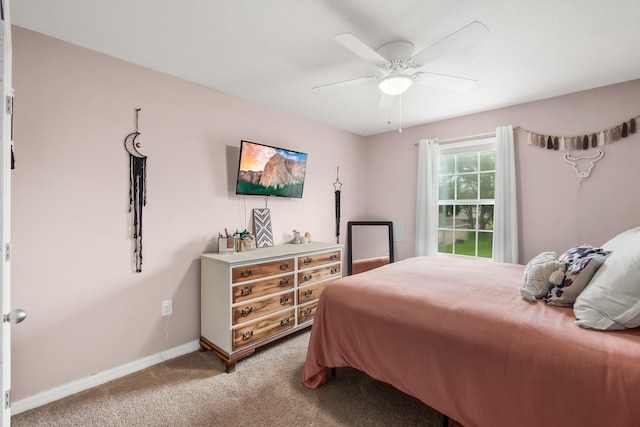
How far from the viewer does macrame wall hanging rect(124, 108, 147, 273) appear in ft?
7.09

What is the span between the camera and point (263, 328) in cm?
239

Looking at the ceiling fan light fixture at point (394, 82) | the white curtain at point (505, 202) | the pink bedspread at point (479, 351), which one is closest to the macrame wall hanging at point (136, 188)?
the pink bedspread at point (479, 351)

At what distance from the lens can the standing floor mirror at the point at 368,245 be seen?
13.1ft

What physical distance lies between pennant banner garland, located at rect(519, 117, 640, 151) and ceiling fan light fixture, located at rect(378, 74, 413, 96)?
184 centimetres

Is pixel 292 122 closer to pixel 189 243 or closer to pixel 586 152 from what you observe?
pixel 189 243

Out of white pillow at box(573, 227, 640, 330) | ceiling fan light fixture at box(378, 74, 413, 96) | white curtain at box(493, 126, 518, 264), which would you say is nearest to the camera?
white pillow at box(573, 227, 640, 330)

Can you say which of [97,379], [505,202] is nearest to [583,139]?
[505,202]

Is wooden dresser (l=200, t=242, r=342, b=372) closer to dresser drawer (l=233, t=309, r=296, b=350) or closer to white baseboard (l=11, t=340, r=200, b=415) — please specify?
dresser drawer (l=233, t=309, r=296, b=350)

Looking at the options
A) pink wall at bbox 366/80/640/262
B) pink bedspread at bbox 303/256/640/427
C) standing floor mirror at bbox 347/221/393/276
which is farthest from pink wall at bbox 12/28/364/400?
pink wall at bbox 366/80/640/262

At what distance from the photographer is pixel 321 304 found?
6.40 ft

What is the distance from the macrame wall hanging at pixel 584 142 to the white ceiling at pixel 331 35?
42cm

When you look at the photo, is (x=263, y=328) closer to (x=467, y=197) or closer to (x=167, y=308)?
(x=167, y=308)

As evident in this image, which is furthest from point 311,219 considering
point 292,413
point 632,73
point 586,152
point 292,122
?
point 632,73

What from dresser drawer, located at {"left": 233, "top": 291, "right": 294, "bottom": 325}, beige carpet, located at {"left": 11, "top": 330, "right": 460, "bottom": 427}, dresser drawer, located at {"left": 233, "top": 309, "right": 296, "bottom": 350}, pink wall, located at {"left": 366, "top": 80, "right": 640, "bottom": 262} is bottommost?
beige carpet, located at {"left": 11, "top": 330, "right": 460, "bottom": 427}
